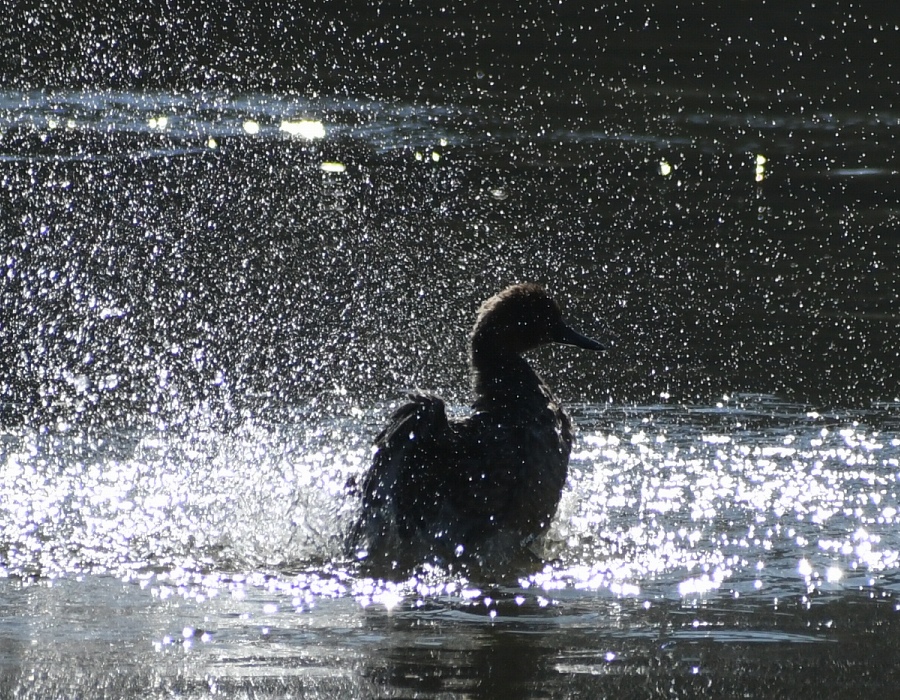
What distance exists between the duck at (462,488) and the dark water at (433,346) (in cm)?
16

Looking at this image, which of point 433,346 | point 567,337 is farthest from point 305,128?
point 567,337

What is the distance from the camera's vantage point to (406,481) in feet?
19.3

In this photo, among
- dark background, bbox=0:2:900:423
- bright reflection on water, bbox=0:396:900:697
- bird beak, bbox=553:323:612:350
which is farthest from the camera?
dark background, bbox=0:2:900:423

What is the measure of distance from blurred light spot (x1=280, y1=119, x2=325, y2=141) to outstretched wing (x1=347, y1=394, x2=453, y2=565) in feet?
25.5

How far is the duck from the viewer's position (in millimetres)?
5738

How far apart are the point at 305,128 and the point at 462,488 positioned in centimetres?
827

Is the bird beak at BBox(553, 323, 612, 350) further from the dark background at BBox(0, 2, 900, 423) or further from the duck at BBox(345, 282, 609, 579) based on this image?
the dark background at BBox(0, 2, 900, 423)

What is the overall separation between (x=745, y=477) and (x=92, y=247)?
532cm

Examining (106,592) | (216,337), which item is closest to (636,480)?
(106,592)

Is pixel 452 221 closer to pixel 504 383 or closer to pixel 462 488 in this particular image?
pixel 504 383

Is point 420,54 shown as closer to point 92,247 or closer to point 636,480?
point 92,247

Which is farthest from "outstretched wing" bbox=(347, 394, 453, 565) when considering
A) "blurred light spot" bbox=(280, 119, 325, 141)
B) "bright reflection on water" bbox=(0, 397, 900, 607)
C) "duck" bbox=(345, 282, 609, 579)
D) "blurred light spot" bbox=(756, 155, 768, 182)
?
"blurred light spot" bbox=(280, 119, 325, 141)

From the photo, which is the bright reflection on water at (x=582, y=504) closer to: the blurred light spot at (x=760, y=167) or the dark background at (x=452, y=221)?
the dark background at (x=452, y=221)

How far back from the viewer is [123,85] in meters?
15.7
